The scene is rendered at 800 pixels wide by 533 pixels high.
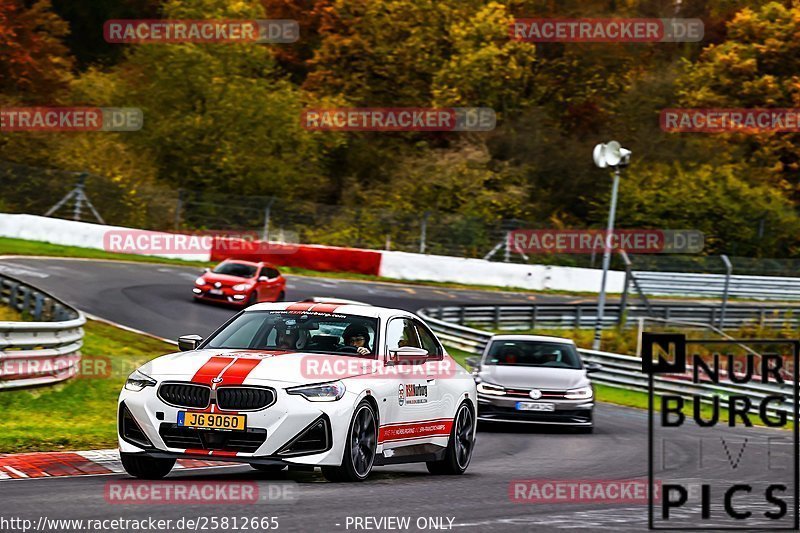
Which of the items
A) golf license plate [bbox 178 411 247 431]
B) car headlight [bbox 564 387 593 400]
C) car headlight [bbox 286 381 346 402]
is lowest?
car headlight [bbox 564 387 593 400]

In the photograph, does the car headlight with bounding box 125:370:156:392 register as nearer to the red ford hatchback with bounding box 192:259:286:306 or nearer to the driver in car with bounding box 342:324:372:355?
the driver in car with bounding box 342:324:372:355

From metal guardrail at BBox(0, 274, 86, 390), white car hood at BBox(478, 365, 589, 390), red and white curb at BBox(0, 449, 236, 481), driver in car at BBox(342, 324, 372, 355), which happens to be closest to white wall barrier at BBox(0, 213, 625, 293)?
metal guardrail at BBox(0, 274, 86, 390)

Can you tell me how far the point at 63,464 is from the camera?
1124cm

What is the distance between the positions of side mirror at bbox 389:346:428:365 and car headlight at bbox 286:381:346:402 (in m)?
1.09

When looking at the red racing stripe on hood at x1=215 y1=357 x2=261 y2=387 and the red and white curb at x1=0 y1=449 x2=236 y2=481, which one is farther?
the red and white curb at x1=0 y1=449 x2=236 y2=481

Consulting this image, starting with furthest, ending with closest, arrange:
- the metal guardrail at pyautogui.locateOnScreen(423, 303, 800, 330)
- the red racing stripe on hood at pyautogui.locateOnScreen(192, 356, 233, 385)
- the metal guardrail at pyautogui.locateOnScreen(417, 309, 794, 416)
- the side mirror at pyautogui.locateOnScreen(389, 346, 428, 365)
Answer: the metal guardrail at pyautogui.locateOnScreen(423, 303, 800, 330) → the metal guardrail at pyautogui.locateOnScreen(417, 309, 794, 416) → the side mirror at pyautogui.locateOnScreen(389, 346, 428, 365) → the red racing stripe on hood at pyautogui.locateOnScreen(192, 356, 233, 385)

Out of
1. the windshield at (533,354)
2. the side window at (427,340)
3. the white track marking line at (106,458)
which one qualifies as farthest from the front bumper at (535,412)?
the white track marking line at (106,458)

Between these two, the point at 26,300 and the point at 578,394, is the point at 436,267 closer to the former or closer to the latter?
the point at 26,300

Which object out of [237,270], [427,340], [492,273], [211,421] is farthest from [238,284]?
[211,421]

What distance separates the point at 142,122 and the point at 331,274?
1587cm

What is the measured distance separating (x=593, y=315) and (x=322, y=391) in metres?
29.1

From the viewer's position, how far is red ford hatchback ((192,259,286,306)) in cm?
3206

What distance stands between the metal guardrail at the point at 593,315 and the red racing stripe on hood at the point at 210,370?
970 inches

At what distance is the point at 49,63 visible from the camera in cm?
5709
